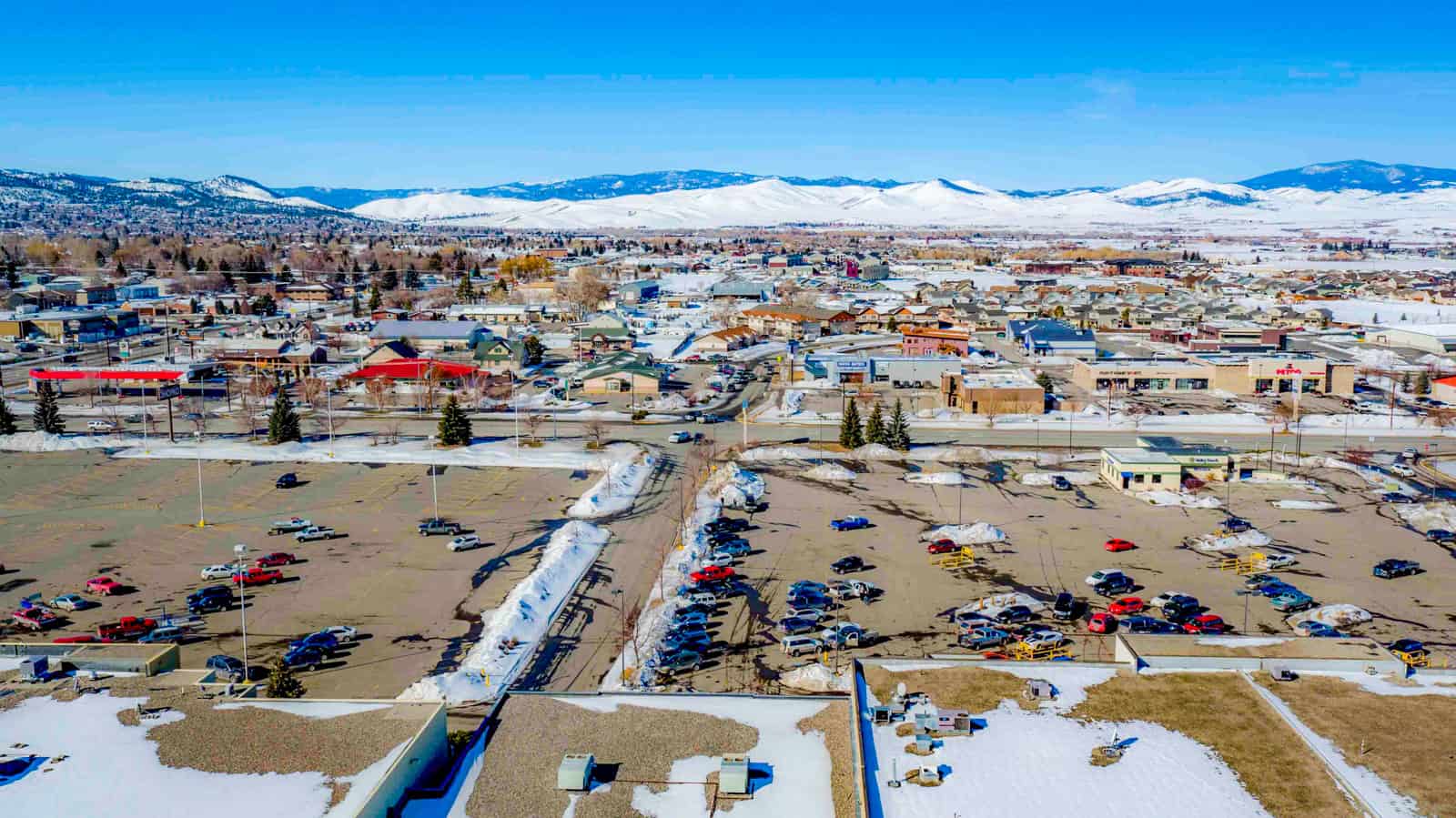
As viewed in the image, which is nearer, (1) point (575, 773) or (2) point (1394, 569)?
(1) point (575, 773)

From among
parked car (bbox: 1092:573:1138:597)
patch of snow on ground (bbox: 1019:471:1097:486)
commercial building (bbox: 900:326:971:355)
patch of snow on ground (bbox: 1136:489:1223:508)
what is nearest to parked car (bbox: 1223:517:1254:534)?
patch of snow on ground (bbox: 1136:489:1223:508)

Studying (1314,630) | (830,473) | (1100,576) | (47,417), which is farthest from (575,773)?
(47,417)

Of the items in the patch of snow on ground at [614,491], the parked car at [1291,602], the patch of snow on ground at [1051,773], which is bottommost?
the parked car at [1291,602]

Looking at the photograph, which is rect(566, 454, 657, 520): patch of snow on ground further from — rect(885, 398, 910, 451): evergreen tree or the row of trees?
rect(885, 398, 910, 451): evergreen tree

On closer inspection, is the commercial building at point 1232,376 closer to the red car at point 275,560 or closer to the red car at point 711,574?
the red car at point 711,574

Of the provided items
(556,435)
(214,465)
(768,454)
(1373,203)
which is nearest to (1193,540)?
(768,454)

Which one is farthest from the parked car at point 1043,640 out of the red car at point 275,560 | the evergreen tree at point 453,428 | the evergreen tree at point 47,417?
the evergreen tree at point 47,417

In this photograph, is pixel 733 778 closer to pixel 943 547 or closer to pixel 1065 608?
pixel 1065 608

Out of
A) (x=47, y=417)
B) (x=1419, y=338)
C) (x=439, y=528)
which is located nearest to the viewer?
(x=439, y=528)
